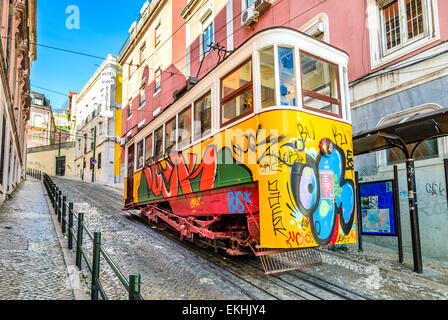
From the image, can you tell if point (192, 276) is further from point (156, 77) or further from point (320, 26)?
point (156, 77)

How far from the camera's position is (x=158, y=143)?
874 cm

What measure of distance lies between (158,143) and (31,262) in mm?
4256

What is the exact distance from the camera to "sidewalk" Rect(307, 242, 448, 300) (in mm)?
4793

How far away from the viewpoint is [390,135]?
6160mm

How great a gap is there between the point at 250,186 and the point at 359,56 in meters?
5.97

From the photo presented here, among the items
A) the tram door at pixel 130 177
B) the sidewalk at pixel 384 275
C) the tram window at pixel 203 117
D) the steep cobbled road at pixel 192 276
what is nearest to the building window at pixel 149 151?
the tram door at pixel 130 177

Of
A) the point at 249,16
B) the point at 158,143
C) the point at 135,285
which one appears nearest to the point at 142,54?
the point at 249,16

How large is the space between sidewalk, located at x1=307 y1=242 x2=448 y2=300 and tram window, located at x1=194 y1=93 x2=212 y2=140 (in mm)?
3143

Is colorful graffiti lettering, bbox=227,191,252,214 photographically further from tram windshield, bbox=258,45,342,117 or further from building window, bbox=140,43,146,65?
building window, bbox=140,43,146,65

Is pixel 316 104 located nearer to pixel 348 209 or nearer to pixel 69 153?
pixel 348 209

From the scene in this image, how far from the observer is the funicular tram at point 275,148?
183 inches


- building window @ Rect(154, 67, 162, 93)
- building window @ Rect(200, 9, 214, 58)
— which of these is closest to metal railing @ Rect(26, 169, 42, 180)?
building window @ Rect(154, 67, 162, 93)

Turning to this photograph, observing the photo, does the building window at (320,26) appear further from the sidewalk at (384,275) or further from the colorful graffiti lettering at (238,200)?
the colorful graffiti lettering at (238,200)

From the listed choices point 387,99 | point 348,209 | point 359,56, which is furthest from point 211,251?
point 359,56
